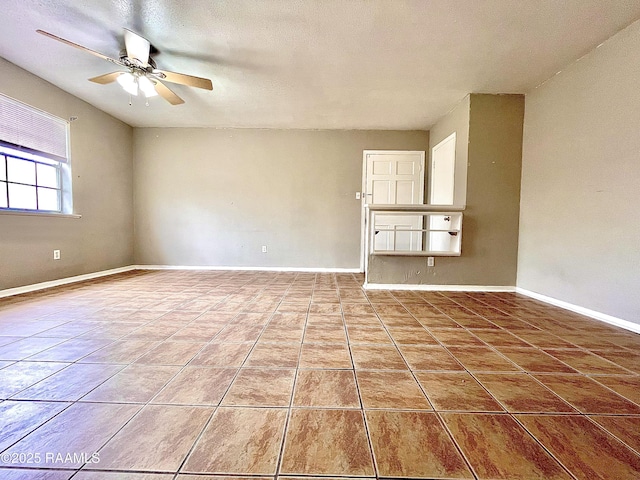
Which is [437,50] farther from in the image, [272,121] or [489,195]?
[272,121]

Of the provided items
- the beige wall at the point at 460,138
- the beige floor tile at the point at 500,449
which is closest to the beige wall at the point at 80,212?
the beige floor tile at the point at 500,449

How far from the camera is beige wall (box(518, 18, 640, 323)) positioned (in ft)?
7.33

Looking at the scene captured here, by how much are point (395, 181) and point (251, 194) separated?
2596 mm

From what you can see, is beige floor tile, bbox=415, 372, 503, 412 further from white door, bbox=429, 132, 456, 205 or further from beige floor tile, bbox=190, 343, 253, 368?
white door, bbox=429, 132, 456, 205

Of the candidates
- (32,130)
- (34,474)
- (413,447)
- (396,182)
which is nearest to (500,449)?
(413,447)

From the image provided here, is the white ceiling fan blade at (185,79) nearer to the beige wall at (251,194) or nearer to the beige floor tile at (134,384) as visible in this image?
the beige wall at (251,194)

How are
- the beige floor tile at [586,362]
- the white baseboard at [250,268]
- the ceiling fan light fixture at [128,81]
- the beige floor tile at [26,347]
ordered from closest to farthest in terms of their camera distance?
the beige floor tile at [586,362], the beige floor tile at [26,347], the ceiling fan light fixture at [128,81], the white baseboard at [250,268]

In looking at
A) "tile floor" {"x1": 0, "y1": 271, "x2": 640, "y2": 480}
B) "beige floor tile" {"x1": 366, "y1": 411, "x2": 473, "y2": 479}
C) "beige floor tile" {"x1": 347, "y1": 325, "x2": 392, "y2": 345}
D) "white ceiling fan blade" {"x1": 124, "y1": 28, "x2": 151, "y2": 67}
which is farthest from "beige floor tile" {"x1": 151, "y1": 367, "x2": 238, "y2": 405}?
"white ceiling fan blade" {"x1": 124, "y1": 28, "x2": 151, "y2": 67}

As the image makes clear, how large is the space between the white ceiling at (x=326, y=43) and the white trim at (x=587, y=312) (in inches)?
94.8

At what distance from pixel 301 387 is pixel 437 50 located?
9.93 feet

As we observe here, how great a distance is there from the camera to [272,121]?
453cm

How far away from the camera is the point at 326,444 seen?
0.97 meters

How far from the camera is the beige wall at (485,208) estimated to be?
11.3 ft

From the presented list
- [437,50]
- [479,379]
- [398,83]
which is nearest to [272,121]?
[398,83]
